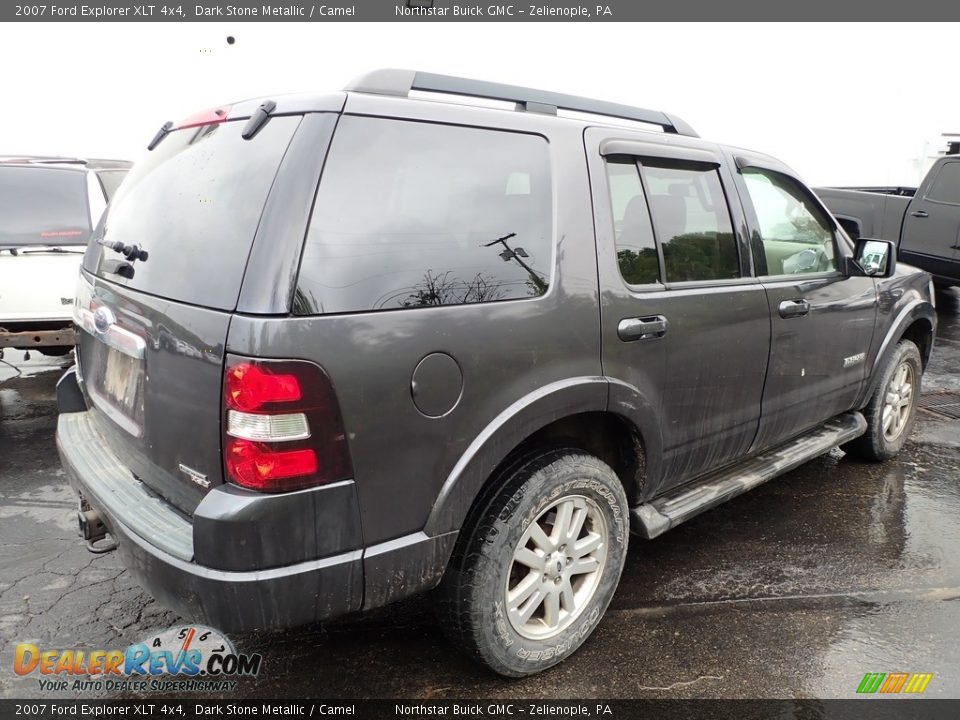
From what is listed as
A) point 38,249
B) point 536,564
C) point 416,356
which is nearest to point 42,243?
point 38,249

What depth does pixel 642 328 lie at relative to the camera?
2.51 metres

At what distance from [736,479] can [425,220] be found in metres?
2.04

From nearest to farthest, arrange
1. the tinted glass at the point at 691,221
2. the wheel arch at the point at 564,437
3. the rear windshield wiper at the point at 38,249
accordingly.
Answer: the wheel arch at the point at 564,437, the tinted glass at the point at 691,221, the rear windshield wiper at the point at 38,249

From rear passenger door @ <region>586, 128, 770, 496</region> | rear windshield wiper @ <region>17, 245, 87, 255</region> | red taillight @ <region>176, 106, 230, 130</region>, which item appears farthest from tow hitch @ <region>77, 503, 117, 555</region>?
rear windshield wiper @ <region>17, 245, 87, 255</region>

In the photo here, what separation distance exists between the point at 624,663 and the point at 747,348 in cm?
142

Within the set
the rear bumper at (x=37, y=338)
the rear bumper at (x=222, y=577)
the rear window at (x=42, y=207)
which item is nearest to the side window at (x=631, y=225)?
the rear bumper at (x=222, y=577)

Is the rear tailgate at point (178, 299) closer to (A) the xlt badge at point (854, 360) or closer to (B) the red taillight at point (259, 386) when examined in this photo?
(B) the red taillight at point (259, 386)

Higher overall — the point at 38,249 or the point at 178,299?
the point at 178,299

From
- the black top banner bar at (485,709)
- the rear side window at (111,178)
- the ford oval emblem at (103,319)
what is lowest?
the black top banner bar at (485,709)

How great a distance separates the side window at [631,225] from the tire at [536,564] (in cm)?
73

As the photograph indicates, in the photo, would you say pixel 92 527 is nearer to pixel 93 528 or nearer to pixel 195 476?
A: pixel 93 528

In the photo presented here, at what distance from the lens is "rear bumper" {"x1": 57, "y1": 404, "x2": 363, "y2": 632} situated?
→ 5.90 ft

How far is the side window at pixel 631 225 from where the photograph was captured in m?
2.54

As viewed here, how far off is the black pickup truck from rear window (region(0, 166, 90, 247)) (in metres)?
8.08
